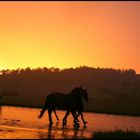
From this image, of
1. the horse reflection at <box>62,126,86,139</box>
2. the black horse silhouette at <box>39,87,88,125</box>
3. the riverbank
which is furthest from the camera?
the black horse silhouette at <box>39,87,88,125</box>

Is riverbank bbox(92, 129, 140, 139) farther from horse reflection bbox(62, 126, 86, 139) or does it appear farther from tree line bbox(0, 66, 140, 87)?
tree line bbox(0, 66, 140, 87)

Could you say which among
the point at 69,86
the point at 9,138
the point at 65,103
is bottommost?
the point at 9,138

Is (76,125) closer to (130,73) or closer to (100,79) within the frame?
(100,79)

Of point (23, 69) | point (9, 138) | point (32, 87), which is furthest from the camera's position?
point (23, 69)

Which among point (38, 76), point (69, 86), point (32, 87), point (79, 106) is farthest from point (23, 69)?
point (79, 106)

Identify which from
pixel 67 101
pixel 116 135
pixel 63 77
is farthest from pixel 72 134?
pixel 63 77

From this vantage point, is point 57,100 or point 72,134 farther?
point 57,100

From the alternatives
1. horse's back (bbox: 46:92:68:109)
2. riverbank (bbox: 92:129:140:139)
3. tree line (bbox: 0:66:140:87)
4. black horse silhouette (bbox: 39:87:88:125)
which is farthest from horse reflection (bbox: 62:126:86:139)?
tree line (bbox: 0:66:140:87)

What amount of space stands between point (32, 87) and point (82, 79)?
1527cm

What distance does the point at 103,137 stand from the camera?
17688 mm

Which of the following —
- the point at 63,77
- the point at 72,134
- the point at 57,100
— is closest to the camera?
the point at 72,134

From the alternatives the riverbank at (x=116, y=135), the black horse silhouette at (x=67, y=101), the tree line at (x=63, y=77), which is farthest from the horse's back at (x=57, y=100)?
the tree line at (x=63, y=77)

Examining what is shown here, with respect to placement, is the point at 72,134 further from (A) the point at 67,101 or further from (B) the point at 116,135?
(A) the point at 67,101

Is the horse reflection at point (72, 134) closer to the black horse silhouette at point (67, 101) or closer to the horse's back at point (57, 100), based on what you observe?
the black horse silhouette at point (67, 101)
